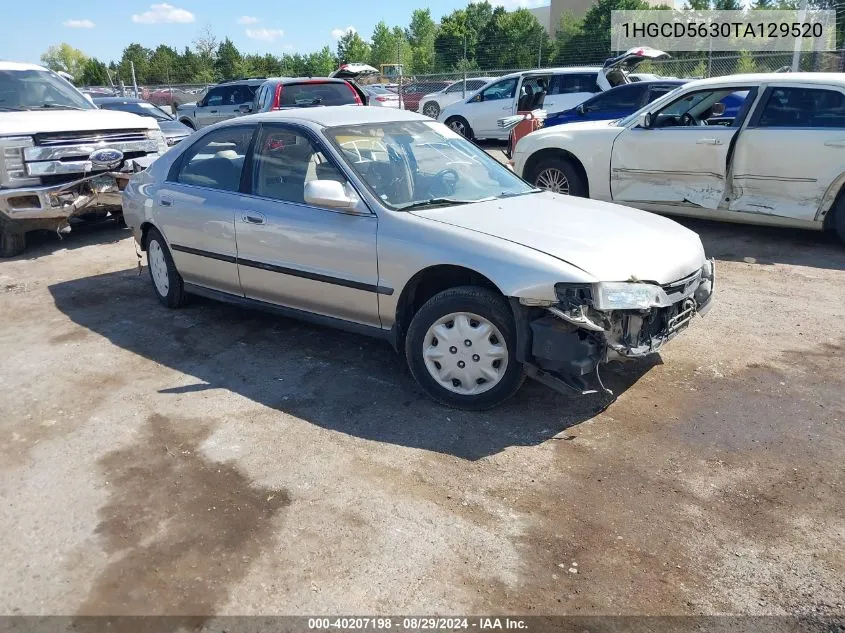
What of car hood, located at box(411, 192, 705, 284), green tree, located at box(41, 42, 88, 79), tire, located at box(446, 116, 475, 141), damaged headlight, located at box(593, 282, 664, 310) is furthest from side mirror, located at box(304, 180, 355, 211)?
green tree, located at box(41, 42, 88, 79)

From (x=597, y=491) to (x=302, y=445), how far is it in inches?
60.9

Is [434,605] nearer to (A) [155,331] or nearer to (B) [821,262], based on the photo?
(A) [155,331]

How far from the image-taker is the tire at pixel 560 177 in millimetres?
8742

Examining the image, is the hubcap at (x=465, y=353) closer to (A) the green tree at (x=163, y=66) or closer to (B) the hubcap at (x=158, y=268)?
(B) the hubcap at (x=158, y=268)

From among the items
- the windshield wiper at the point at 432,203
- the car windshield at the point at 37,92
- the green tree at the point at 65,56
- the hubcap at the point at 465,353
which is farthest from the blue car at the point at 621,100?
the green tree at the point at 65,56

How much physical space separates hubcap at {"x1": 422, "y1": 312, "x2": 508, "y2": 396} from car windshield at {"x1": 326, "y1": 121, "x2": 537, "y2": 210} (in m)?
0.86

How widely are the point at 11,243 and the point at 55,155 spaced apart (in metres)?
1.18

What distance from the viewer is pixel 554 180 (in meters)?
8.93

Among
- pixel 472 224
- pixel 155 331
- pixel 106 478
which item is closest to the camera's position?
pixel 106 478

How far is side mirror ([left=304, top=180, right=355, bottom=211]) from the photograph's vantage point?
14.3 ft

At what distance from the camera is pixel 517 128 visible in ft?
37.2

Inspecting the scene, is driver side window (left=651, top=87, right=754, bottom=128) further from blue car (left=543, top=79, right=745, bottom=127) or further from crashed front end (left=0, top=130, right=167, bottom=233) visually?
crashed front end (left=0, top=130, right=167, bottom=233)

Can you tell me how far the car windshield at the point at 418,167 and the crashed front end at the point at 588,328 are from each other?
1.23 m

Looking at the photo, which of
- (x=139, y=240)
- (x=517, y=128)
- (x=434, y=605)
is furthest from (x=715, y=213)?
(x=434, y=605)
